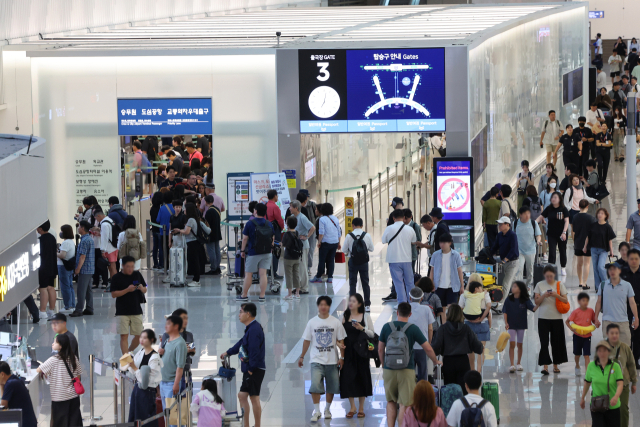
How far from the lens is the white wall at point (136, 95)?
58.4 ft

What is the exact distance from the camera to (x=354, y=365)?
9594mm

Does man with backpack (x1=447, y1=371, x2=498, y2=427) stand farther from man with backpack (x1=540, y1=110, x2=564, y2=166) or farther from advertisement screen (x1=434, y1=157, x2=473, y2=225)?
man with backpack (x1=540, y1=110, x2=564, y2=166)

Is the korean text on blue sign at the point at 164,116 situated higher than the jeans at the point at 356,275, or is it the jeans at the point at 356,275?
the korean text on blue sign at the point at 164,116

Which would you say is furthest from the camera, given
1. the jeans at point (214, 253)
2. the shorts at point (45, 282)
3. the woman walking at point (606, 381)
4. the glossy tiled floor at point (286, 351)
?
the jeans at point (214, 253)

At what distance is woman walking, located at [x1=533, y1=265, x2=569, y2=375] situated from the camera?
1083 centimetres

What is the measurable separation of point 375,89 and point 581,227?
15.6 feet

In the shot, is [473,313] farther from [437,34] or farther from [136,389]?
[437,34]

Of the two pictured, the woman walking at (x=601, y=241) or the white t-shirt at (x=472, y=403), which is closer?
the white t-shirt at (x=472, y=403)

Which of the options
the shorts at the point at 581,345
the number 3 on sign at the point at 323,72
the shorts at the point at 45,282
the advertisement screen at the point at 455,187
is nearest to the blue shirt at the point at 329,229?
the advertisement screen at the point at 455,187

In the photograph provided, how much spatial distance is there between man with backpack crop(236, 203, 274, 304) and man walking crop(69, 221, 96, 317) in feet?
7.52

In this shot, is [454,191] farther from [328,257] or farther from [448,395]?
[448,395]

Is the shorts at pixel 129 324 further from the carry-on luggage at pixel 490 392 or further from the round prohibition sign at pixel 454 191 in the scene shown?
the round prohibition sign at pixel 454 191

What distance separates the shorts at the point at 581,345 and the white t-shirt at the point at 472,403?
3463mm

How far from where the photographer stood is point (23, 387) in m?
8.36
